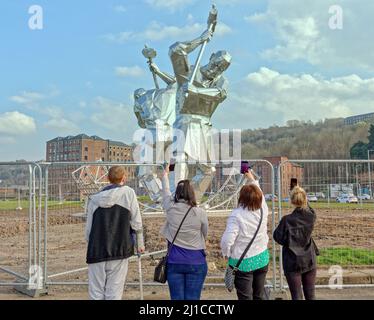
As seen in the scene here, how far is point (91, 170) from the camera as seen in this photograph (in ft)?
31.7

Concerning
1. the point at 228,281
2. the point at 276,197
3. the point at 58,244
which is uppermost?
the point at 276,197

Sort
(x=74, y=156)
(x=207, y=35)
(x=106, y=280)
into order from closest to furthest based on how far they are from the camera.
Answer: (x=106, y=280), (x=207, y=35), (x=74, y=156)

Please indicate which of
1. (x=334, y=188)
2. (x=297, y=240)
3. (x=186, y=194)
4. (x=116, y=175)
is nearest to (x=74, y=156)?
(x=334, y=188)

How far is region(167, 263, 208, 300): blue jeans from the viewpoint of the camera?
395 cm

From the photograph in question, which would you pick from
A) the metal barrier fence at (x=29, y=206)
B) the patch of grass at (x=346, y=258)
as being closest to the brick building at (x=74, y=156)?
the metal barrier fence at (x=29, y=206)

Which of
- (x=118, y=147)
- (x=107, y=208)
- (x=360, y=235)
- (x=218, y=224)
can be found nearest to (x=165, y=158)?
(x=218, y=224)

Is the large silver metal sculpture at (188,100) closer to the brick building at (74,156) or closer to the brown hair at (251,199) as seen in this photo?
the brick building at (74,156)

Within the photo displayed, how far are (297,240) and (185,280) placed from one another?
47.8 inches

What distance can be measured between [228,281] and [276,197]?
2.54 metres

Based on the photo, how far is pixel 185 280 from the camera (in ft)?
13.1

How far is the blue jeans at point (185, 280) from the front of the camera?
3.95 metres

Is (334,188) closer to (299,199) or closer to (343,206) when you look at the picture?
(343,206)

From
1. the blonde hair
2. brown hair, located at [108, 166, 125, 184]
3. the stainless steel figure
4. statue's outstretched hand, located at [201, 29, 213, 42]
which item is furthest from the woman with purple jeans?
statue's outstretched hand, located at [201, 29, 213, 42]
